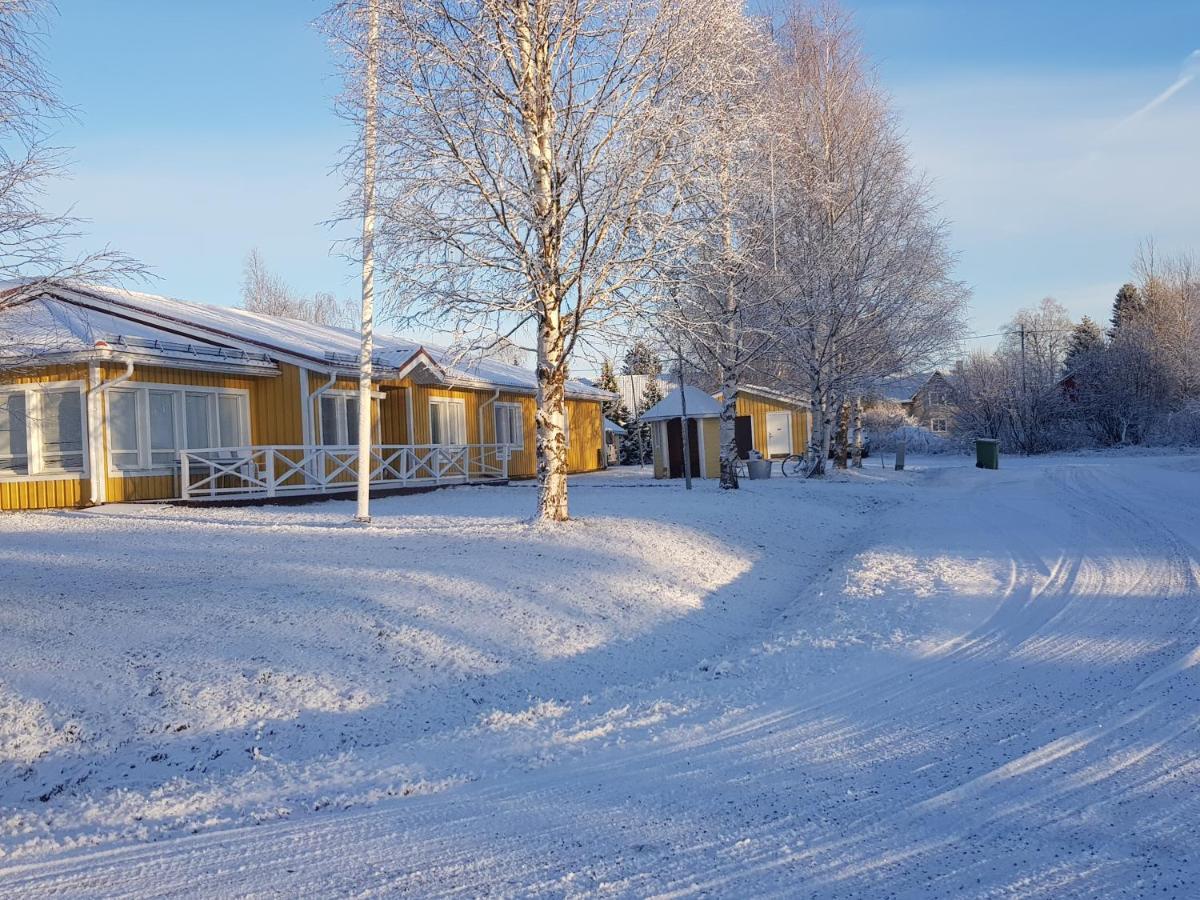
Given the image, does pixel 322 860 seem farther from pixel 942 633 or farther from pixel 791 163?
pixel 791 163

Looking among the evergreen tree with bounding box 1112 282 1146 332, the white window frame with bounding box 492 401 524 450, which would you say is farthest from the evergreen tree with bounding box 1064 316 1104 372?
the white window frame with bounding box 492 401 524 450

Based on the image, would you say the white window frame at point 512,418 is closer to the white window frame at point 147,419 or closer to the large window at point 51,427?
A: the white window frame at point 147,419

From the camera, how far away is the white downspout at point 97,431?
1642 centimetres

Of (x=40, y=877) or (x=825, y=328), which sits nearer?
(x=40, y=877)

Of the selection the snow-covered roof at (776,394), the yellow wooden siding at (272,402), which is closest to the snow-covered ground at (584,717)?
the yellow wooden siding at (272,402)

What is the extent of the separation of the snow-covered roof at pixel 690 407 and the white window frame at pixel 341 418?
8952 mm

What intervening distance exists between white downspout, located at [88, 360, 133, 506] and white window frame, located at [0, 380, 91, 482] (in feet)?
0.49

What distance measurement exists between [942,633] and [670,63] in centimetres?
796

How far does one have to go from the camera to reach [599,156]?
11961mm

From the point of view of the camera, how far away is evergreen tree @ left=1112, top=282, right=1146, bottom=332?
49.2 meters

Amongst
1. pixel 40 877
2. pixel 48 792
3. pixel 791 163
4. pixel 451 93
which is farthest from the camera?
pixel 791 163

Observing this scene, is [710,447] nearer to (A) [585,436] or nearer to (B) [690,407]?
(B) [690,407]

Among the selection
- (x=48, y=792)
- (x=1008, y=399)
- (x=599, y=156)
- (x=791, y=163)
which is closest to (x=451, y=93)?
(x=599, y=156)

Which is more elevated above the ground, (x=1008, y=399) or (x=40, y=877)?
(x=1008, y=399)
